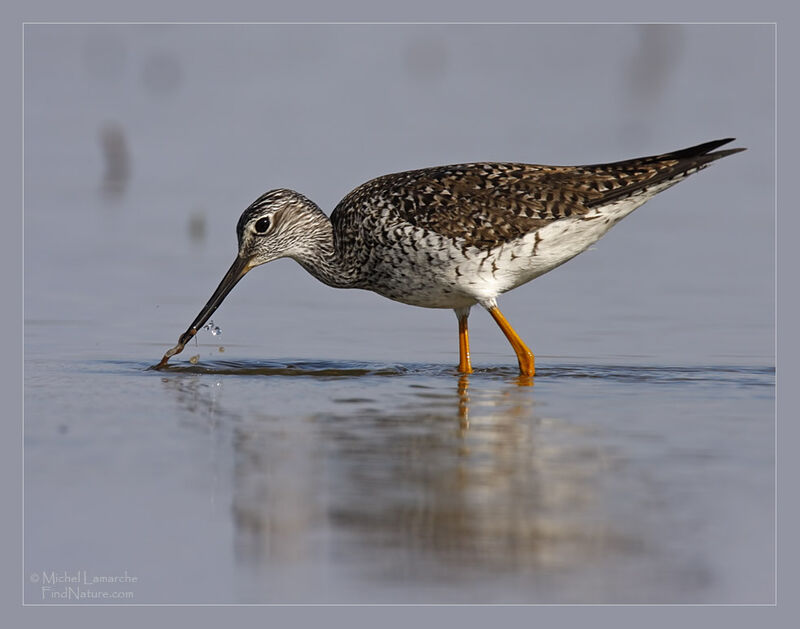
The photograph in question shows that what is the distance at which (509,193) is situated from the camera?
39.3 ft

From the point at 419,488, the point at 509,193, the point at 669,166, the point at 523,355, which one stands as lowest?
the point at 419,488

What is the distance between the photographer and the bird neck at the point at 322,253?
12977 mm

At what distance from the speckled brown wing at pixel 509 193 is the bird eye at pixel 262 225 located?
1.09 meters

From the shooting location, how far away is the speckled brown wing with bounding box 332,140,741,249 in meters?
11.8

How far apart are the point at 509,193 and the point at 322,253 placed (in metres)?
2.13

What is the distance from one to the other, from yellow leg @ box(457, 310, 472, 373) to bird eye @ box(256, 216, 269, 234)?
210 cm

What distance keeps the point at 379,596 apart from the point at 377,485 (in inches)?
64.6

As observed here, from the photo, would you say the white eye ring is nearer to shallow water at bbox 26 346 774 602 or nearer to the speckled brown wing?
the speckled brown wing

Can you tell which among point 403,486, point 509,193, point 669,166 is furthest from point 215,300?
point 403,486

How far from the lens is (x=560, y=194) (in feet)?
39.2

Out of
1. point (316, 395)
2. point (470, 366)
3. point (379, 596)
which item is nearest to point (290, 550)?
point (379, 596)

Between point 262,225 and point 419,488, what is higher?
point 262,225

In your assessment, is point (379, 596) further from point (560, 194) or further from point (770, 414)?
point (560, 194)

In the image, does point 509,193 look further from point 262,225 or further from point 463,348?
point 262,225
